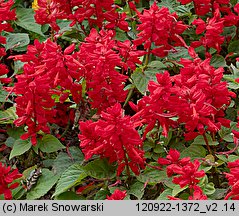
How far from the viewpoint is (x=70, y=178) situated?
222 centimetres

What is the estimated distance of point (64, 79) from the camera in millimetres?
2307

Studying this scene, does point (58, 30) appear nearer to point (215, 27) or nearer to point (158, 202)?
point (215, 27)

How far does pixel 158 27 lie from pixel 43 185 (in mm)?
769

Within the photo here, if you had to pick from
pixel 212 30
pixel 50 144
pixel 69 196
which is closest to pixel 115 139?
pixel 69 196

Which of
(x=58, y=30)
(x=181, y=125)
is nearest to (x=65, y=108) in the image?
(x=58, y=30)

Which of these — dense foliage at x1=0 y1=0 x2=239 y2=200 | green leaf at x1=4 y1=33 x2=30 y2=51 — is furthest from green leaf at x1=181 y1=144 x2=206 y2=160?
green leaf at x1=4 y1=33 x2=30 y2=51

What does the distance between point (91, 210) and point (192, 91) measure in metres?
0.54

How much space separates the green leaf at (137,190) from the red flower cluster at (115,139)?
0.15ft

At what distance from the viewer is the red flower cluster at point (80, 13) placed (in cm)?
277

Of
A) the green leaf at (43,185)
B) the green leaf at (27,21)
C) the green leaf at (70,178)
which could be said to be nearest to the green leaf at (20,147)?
the green leaf at (43,185)

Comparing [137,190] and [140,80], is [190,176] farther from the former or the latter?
[140,80]

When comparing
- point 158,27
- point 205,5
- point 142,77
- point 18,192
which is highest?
point 158,27

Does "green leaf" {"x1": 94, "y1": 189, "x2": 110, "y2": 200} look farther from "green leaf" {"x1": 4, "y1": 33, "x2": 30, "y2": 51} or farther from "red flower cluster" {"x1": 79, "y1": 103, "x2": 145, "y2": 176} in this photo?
"green leaf" {"x1": 4, "y1": 33, "x2": 30, "y2": 51}

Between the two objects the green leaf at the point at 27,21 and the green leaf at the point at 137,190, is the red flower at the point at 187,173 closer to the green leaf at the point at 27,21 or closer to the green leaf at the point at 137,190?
the green leaf at the point at 137,190
